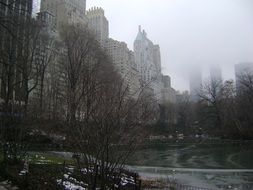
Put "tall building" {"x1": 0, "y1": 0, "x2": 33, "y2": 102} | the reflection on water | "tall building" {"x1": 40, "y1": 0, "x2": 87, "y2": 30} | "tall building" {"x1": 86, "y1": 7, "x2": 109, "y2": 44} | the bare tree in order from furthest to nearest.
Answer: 1. "tall building" {"x1": 86, "y1": 7, "x2": 109, "y2": 44}
2. "tall building" {"x1": 40, "y1": 0, "x2": 87, "y2": 30}
3. the reflection on water
4. "tall building" {"x1": 0, "y1": 0, "x2": 33, "y2": 102}
5. the bare tree

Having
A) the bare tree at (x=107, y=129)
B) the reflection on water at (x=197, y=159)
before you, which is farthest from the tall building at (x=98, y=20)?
the bare tree at (x=107, y=129)

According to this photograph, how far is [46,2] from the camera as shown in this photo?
176 feet

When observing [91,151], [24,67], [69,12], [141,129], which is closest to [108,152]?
[91,151]

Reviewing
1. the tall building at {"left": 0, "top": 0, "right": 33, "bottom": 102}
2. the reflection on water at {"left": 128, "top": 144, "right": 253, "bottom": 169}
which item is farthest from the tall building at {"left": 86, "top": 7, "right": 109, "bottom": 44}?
the reflection on water at {"left": 128, "top": 144, "right": 253, "bottom": 169}

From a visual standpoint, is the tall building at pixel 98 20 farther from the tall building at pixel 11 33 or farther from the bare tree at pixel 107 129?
the bare tree at pixel 107 129

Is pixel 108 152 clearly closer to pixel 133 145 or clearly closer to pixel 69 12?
pixel 133 145

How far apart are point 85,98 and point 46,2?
155ft

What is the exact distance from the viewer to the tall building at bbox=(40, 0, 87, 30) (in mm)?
52606

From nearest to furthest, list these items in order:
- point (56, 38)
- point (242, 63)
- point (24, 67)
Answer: point (24, 67) < point (56, 38) < point (242, 63)

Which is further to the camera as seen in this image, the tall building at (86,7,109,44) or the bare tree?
the tall building at (86,7,109,44)

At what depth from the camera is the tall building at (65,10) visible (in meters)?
52.6

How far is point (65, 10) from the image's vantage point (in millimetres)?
57781

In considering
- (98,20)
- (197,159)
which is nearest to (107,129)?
(197,159)

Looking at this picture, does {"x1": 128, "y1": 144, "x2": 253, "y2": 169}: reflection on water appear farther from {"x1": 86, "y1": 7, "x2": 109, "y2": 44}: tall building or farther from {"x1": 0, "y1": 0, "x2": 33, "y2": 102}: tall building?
{"x1": 86, "y1": 7, "x2": 109, "y2": 44}: tall building
